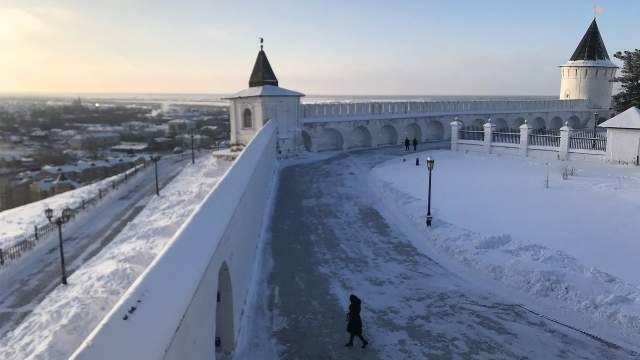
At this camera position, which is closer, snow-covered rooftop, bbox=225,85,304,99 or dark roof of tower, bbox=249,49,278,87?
snow-covered rooftop, bbox=225,85,304,99

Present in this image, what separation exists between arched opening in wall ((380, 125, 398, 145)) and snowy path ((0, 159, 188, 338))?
56.6ft

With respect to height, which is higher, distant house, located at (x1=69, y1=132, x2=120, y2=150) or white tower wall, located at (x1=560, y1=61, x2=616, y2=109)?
white tower wall, located at (x1=560, y1=61, x2=616, y2=109)

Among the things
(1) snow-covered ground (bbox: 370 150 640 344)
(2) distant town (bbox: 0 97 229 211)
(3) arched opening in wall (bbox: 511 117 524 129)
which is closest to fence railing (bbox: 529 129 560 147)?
(1) snow-covered ground (bbox: 370 150 640 344)

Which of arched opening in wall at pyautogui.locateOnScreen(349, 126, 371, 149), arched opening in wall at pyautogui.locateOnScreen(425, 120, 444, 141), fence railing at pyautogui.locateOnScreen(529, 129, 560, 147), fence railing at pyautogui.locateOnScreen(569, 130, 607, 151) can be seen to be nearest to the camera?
fence railing at pyautogui.locateOnScreen(569, 130, 607, 151)

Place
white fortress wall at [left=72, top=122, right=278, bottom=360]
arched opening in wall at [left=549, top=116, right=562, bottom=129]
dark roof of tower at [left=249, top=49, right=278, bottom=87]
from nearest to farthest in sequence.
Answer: white fortress wall at [left=72, top=122, right=278, bottom=360], dark roof of tower at [left=249, top=49, right=278, bottom=87], arched opening in wall at [left=549, top=116, right=562, bottom=129]

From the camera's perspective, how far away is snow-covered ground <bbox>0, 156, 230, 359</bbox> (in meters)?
12.3

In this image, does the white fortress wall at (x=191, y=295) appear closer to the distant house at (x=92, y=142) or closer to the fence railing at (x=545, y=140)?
the fence railing at (x=545, y=140)

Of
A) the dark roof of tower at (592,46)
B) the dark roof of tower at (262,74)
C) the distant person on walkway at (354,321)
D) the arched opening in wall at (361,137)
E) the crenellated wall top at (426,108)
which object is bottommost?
the distant person on walkway at (354,321)

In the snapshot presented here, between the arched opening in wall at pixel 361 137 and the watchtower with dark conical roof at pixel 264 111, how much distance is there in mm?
5349

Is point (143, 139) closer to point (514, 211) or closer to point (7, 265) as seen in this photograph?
point (7, 265)

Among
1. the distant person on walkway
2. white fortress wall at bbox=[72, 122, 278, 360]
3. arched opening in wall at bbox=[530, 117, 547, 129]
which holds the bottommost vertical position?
the distant person on walkway

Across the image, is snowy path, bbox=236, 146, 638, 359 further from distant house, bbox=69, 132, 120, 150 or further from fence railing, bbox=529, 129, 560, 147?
distant house, bbox=69, 132, 120, 150

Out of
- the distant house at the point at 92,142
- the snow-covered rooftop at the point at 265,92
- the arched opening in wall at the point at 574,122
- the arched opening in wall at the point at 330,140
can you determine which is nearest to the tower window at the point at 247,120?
the snow-covered rooftop at the point at 265,92

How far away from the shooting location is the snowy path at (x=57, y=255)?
1621 cm
